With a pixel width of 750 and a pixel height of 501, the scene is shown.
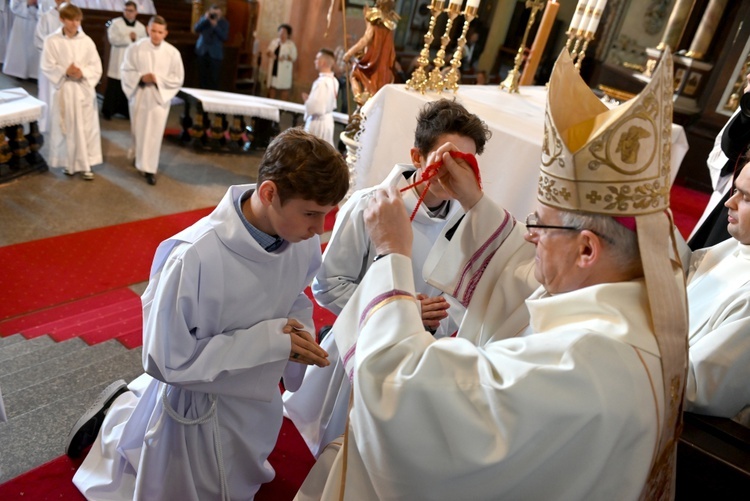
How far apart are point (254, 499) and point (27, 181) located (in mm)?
5567

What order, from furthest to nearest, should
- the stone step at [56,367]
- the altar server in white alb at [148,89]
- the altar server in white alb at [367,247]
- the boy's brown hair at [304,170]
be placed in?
the altar server in white alb at [148,89]
the stone step at [56,367]
the altar server in white alb at [367,247]
the boy's brown hair at [304,170]

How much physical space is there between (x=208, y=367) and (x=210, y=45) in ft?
32.7

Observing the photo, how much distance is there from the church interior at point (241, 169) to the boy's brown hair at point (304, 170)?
4.10 ft

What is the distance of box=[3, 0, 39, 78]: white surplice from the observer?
1032cm

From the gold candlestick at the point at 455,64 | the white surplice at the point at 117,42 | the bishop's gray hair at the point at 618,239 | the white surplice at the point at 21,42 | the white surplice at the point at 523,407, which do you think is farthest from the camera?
the white surplice at the point at 21,42

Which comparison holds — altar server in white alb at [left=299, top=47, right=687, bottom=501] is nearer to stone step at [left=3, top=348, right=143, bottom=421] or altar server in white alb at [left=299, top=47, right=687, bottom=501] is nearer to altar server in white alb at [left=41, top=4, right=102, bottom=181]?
stone step at [left=3, top=348, right=143, bottom=421]

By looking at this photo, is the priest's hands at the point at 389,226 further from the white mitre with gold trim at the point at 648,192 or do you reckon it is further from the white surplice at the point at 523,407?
the white mitre with gold trim at the point at 648,192

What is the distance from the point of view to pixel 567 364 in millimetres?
1255

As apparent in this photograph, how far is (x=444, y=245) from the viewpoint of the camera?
87.0 inches

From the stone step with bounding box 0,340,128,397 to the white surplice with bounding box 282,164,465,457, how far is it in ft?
4.37

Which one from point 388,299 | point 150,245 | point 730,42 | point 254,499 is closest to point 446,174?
point 388,299

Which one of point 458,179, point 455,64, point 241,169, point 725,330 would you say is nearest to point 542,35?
point 455,64

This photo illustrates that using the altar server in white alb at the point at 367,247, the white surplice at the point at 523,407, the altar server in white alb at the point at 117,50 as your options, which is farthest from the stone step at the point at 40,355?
the altar server in white alb at the point at 117,50

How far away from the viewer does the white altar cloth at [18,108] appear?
604cm
